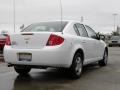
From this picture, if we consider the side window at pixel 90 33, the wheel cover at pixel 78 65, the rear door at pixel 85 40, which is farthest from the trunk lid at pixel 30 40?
the side window at pixel 90 33

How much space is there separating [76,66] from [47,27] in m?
1.25

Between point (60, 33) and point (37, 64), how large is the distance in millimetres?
916

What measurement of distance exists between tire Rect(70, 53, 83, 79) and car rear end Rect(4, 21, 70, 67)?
0.36 metres

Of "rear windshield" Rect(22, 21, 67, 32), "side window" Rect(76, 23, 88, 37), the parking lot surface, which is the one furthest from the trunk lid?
"side window" Rect(76, 23, 88, 37)

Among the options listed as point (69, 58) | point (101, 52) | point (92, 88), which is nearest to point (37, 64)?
point (69, 58)

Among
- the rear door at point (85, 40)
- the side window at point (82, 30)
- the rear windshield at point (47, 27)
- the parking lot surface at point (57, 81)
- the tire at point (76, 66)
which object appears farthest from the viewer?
the side window at point (82, 30)

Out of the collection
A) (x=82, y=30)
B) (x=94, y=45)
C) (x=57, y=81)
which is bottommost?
(x=57, y=81)

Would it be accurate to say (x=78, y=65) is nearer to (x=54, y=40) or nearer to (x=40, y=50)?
(x=54, y=40)

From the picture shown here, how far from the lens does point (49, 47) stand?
7031mm

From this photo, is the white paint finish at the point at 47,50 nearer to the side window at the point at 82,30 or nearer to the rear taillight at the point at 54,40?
the rear taillight at the point at 54,40

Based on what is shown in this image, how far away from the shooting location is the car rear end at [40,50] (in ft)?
23.0

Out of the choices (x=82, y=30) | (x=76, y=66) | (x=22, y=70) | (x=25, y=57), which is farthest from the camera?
(x=82, y=30)

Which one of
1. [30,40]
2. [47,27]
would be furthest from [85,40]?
[30,40]

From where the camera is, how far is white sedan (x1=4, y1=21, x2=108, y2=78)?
7035 mm
